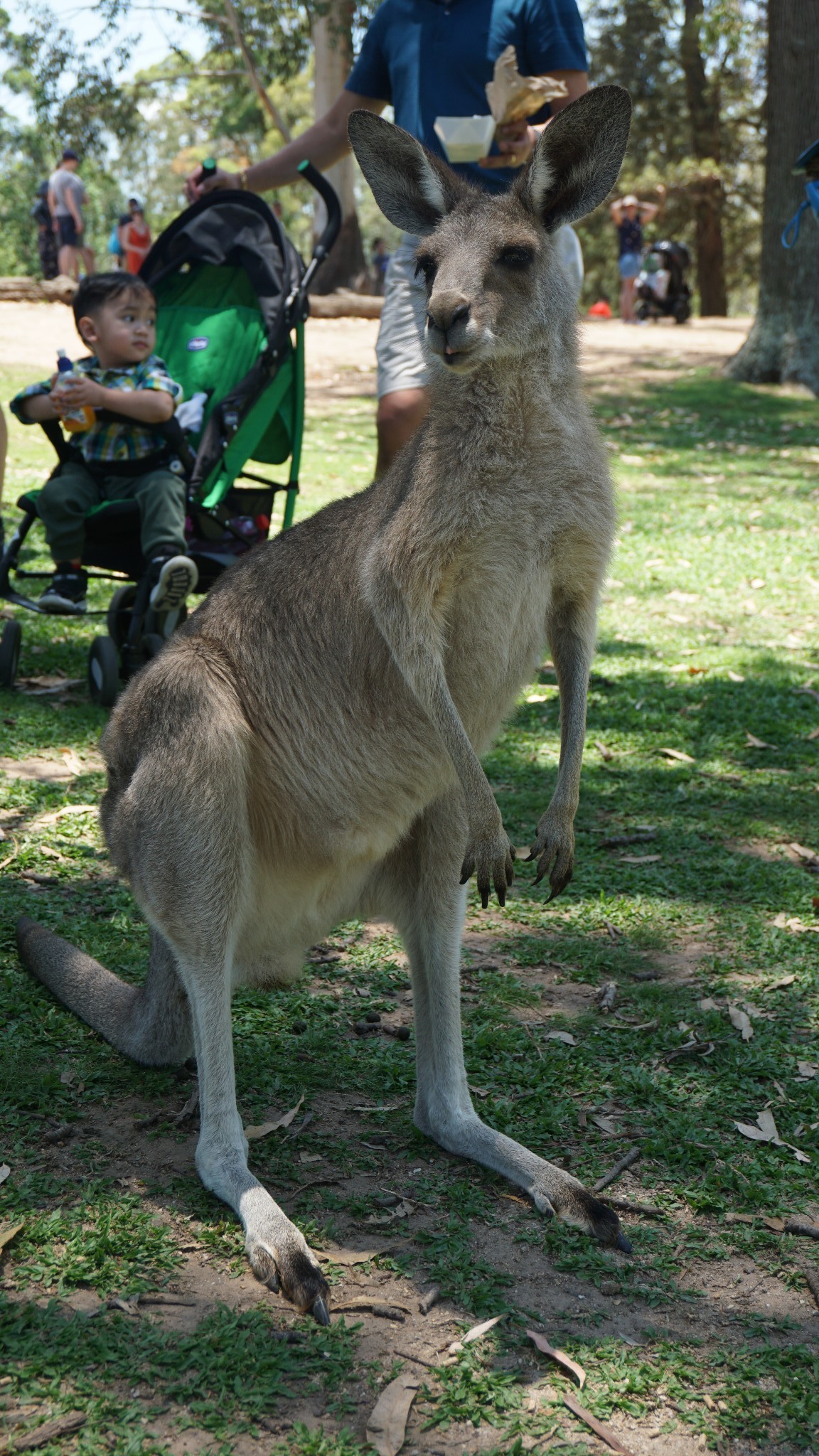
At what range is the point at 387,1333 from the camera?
6.01 feet

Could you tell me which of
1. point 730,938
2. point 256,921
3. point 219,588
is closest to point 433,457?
point 219,588

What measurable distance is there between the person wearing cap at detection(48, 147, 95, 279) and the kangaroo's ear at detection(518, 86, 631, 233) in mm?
15410

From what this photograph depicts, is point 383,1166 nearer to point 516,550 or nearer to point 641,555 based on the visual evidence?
point 516,550

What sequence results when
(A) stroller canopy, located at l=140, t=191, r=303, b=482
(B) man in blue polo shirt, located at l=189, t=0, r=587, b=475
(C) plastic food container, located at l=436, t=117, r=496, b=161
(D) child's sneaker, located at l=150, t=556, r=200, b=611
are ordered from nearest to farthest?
1. (C) plastic food container, located at l=436, t=117, r=496, b=161
2. (B) man in blue polo shirt, located at l=189, t=0, r=587, b=475
3. (D) child's sneaker, located at l=150, t=556, r=200, b=611
4. (A) stroller canopy, located at l=140, t=191, r=303, b=482

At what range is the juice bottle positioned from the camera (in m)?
4.19

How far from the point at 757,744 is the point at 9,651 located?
265cm

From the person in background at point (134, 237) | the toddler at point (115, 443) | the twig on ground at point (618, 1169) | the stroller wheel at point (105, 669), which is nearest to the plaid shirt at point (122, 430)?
the toddler at point (115, 443)

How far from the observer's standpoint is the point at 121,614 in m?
4.50

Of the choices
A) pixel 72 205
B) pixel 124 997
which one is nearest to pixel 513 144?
pixel 124 997

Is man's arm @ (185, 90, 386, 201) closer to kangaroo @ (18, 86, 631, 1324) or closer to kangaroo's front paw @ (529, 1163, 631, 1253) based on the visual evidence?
kangaroo @ (18, 86, 631, 1324)

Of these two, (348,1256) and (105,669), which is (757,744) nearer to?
(105,669)

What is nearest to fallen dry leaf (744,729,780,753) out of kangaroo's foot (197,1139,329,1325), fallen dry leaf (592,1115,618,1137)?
fallen dry leaf (592,1115,618,1137)

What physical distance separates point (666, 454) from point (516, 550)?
8309 millimetres

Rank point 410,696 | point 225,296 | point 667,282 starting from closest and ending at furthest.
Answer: point 410,696
point 225,296
point 667,282
